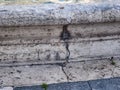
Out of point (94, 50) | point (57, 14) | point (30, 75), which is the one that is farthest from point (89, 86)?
point (57, 14)

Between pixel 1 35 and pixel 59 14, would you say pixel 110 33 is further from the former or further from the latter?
pixel 1 35

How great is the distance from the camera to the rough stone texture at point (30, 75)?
9.00 feet

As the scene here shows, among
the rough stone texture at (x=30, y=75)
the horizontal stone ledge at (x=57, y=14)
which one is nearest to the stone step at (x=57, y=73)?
the rough stone texture at (x=30, y=75)

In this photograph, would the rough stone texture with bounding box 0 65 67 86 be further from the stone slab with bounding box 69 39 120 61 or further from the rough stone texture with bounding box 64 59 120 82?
the stone slab with bounding box 69 39 120 61

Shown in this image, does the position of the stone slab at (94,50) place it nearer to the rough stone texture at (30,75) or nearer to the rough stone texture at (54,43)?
the rough stone texture at (54,43)

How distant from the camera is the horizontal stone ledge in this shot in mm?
2602

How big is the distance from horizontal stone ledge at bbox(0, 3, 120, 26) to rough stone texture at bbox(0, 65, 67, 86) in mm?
468

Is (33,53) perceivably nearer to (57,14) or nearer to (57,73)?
(57,73)

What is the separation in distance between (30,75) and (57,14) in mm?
616

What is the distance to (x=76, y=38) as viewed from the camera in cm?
294

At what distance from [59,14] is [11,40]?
512 mm

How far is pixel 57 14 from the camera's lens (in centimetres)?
267

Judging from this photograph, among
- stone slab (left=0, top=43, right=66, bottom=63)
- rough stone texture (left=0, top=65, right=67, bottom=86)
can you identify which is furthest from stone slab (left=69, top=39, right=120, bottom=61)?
rough stone texture (left=0, top=65, right=67, bottom=86)

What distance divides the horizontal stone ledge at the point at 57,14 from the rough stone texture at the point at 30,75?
1.54 ft
